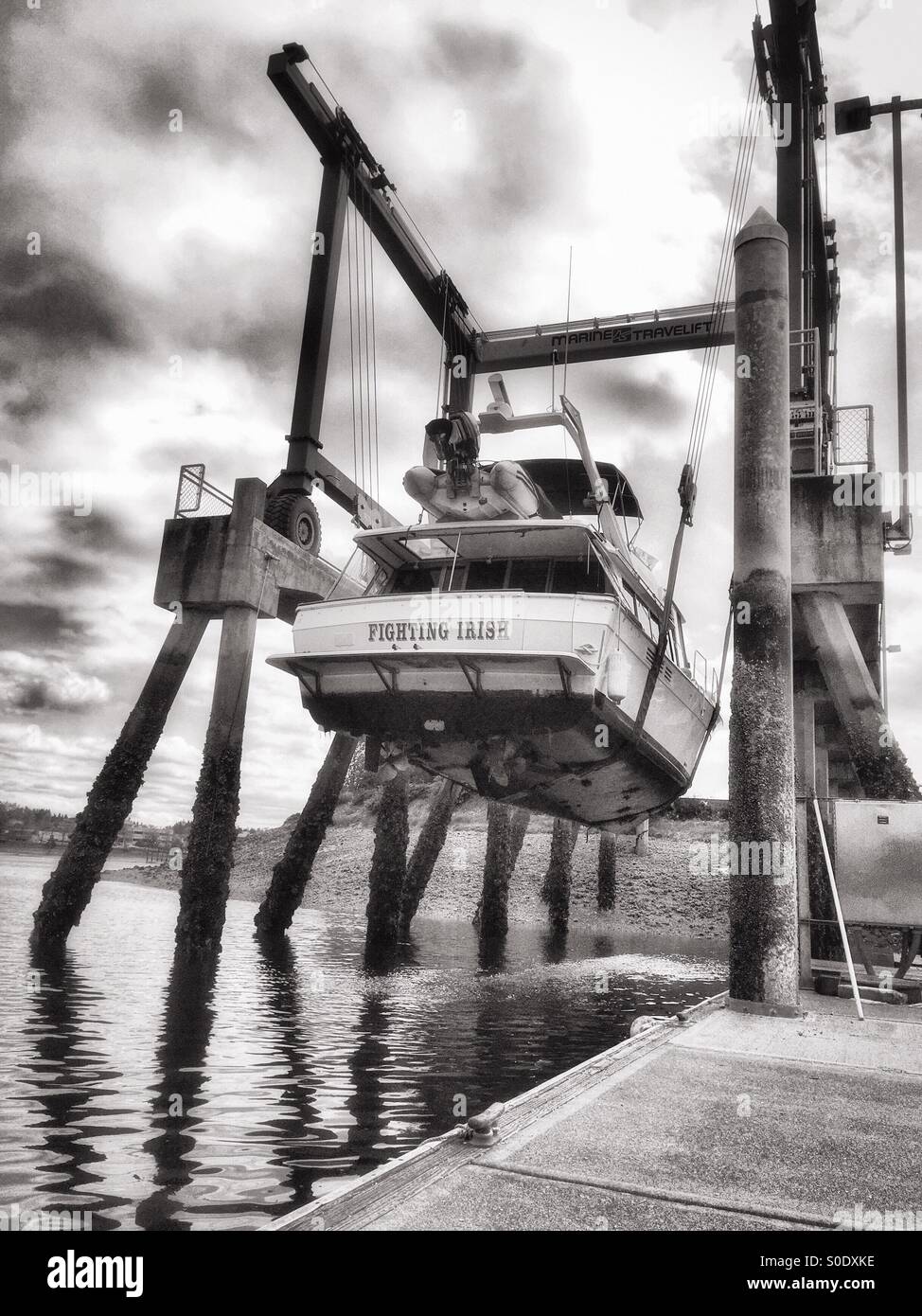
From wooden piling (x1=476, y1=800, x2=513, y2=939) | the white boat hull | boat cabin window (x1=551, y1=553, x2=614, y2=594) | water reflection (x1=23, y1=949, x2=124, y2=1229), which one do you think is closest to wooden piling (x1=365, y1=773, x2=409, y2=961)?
wooden piling (x1=476, y1=800, x2=513, y2=939)

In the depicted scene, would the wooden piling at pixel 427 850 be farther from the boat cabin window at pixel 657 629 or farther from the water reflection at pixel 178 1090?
the boat cabin window at pixel 657 629

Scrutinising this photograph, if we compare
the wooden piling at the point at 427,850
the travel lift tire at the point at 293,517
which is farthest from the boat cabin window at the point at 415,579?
the wooden piling at the point at 427,850

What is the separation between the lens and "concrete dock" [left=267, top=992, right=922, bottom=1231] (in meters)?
2.79

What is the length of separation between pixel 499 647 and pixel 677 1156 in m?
6.02

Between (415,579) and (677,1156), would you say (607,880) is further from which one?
(677,1156)

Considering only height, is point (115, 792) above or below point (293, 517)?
below

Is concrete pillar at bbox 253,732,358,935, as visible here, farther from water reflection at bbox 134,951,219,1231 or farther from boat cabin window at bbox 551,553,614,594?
boat cabin window at bbox 551,553,614,594

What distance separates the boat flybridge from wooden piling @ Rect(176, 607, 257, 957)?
3.19m

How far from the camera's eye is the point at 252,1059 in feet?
26.5

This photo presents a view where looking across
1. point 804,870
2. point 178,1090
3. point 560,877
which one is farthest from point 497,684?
point 560,877

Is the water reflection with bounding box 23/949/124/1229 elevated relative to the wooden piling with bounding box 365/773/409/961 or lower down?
lower down
